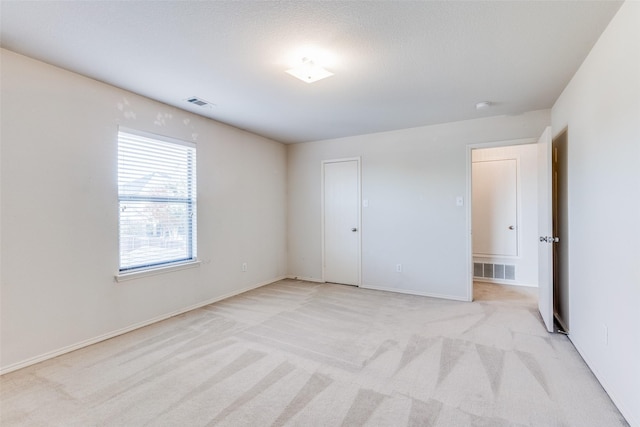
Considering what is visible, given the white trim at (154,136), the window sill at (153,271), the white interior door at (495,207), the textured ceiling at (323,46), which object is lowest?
the window sill at (153,271)

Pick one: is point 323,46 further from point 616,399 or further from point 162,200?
point 616,399

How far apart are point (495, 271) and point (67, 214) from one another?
5815 millimetres

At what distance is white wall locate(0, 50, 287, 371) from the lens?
2324 millimetres

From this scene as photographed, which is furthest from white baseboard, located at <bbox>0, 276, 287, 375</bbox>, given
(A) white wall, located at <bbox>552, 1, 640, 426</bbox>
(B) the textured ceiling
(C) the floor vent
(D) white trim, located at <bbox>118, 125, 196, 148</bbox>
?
(C) the floor vent

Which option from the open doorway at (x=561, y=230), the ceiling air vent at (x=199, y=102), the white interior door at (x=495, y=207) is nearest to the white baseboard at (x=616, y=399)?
the open doorway at (x=561, y=230)

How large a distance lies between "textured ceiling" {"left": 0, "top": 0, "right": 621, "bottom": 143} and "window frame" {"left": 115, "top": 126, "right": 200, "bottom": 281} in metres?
0.45

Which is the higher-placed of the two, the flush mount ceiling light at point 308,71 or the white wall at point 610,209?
the flush mount ceiling light at point 308,71

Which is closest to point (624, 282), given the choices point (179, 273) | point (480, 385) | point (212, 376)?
point (480, 385)

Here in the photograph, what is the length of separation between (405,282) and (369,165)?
73.7 inches

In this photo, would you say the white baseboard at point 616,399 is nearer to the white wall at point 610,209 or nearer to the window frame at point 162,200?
the white wall at point 610,209

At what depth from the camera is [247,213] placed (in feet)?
15.2

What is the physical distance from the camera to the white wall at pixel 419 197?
4090 mm

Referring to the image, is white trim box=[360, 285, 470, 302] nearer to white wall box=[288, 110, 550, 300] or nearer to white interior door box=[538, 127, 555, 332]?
white wall box=[288, 110, 550, 300]

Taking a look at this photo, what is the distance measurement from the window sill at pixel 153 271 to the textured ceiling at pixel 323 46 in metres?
1.85
